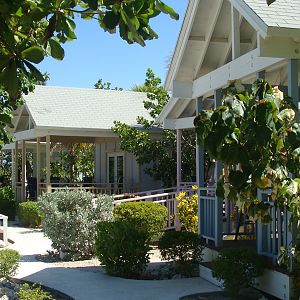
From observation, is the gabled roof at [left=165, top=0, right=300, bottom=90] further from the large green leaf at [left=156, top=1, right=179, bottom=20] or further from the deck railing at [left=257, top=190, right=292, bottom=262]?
the large green leaf at [left=156, top=1, right=179, bottom=20]

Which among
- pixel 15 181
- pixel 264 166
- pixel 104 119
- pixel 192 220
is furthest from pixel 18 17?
pixel 15 181

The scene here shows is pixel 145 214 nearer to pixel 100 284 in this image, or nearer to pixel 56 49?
pixel 100 284

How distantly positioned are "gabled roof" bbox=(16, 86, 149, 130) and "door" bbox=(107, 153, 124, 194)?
6.68 ft

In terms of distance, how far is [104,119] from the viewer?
21797mm

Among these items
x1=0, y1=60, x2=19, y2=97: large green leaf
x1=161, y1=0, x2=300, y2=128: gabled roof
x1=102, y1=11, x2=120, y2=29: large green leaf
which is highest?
x1=161, y1=0, x2=300, y2=128: gabled roof

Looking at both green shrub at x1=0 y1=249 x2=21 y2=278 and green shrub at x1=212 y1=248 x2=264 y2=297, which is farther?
green shrub at x1=0 y1=249 x2=21 y2=278

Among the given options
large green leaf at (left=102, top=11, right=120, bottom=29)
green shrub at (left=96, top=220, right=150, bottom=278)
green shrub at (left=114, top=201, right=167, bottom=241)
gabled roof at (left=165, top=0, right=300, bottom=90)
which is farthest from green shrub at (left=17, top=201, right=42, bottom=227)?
large green leaf at (left=102, top=11, right=120, bottom=29)

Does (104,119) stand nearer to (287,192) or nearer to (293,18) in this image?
Answer: (293,18)

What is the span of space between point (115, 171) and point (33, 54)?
69.5 feet

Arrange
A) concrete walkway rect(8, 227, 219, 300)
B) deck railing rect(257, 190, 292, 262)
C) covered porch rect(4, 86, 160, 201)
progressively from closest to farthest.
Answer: deck railing rect(257, 190, 292, 262), concrete walkway rect(8, 227, 219, 300), covered porch rect(4, 86, 160, 201)

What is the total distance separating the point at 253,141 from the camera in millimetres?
3797

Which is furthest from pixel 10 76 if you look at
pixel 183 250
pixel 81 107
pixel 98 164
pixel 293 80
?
pixel 98 164

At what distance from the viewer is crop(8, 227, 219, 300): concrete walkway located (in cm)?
838

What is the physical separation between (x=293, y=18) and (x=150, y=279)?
530cm
